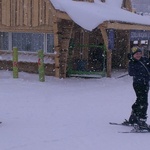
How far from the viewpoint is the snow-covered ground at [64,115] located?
6727mm

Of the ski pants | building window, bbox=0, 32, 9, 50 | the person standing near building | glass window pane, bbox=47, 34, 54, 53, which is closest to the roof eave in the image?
glass window pane, bbox=47, 34, 54, 53

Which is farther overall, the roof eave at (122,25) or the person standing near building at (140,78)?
the roof eave at (122,25)

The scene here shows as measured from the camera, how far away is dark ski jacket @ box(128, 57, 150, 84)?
7723mm

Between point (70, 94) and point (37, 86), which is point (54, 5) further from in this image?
point (70, 94)

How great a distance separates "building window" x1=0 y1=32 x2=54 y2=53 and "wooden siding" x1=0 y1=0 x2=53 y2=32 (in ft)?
2.11

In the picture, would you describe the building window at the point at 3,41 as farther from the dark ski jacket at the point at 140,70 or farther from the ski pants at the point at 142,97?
the ski pants at the point at 142,97

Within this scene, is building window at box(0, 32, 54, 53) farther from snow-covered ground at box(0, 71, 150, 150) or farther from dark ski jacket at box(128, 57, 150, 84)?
dark ski jacket at box(128, 57, 150, 84)

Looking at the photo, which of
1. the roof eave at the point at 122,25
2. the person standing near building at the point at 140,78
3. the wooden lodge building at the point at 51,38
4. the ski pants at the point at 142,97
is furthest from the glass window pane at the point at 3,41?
the ski pants at the point at 142,97

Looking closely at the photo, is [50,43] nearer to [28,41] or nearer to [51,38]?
[51,38]

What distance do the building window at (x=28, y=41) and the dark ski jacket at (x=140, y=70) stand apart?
975 centimetres

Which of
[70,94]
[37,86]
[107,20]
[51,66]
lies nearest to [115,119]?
[70,94]

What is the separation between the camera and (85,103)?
10.9 metres

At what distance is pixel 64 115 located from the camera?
9102mm

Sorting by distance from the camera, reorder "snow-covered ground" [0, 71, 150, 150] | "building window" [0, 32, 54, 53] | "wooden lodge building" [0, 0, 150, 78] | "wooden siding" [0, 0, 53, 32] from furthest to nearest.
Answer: "building window" [0, 32, 54, 53]
"wooden siding" [0, 0, 53, 32]
"wooden lodge building" [0, 0, 150, 78]
"snow-covered ground" [0, 71, 150, 150]
